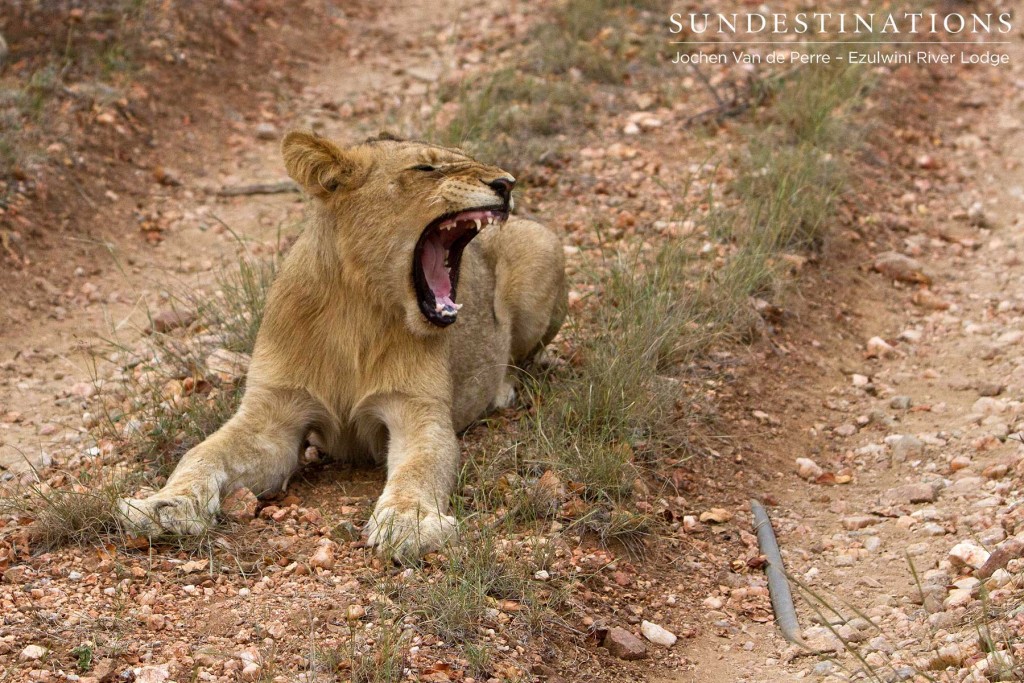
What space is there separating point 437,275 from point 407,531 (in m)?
1.17

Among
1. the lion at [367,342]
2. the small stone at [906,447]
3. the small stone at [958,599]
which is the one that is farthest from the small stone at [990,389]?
the lion at [367,342]

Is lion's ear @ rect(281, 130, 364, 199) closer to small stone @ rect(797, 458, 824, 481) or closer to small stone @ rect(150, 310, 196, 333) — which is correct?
small stone @ rect(150, 310, 196, 333)

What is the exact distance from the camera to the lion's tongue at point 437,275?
18.0ft

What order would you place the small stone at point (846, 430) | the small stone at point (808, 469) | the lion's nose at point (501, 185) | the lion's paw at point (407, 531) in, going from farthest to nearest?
the small stone at point (846, 430)
the small stone at point (808, 469)
the lion's nose at point (501, 185)
the lion's paw at point (407, 531)

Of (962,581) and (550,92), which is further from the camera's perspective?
(550,92)

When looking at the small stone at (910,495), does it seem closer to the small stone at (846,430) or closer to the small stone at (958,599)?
the small stone at (846,430)

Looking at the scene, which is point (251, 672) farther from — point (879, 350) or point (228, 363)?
point (879, 350)

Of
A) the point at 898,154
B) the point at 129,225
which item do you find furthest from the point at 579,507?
the point at 898,154

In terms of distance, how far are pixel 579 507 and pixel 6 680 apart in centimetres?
231

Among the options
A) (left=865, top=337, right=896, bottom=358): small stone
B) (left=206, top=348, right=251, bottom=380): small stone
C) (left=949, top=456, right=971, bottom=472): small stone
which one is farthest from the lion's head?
(left=865, top=337, right=896, bottom=358): small stone

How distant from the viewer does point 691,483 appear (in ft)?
19.7

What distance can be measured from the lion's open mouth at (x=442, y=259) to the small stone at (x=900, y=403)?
2506 millimetres

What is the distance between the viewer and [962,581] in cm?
496

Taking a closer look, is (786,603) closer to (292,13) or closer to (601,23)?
(601,23)
